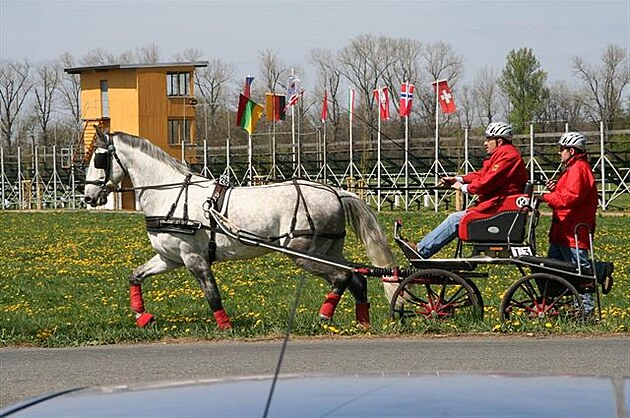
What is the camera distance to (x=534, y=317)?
1301cm

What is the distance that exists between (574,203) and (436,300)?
5.80 feet

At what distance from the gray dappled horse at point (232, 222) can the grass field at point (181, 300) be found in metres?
0.51

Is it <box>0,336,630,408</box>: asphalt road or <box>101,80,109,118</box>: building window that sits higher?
<box>101,80,109,118</box>: building window

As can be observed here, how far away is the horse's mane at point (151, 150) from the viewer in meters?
13.8

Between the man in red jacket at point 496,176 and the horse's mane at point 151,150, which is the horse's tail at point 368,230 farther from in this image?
the horse's mane at point 151,150

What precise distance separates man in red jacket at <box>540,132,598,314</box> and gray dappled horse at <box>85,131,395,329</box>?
6.28 ft

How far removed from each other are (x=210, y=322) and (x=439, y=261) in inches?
115

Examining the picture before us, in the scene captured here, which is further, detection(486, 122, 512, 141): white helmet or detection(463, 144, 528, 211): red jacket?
detection(486, 122, 512, 141): white helmet

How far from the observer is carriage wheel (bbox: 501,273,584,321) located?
1283 centimetres

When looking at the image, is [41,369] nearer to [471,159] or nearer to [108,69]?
[471,159]

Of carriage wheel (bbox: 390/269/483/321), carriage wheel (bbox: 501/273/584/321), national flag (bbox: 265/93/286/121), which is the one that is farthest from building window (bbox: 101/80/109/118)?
carriage wheel (bbox: 501/273/584/321)

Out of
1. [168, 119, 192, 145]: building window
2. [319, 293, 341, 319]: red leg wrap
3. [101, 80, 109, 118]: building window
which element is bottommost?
[319, 293, 341, 319]: red leg wrap

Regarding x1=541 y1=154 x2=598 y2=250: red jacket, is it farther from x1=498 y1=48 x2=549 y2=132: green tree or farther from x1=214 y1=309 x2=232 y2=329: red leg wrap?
x1=498 y1=48 x2=549 y2=132: green tree

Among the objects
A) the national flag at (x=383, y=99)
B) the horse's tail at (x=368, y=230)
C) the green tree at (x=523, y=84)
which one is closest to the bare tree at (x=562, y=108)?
the green tree at (x=523, y=84)
